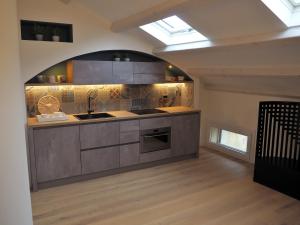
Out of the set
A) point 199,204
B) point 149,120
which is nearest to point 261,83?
point 149,120

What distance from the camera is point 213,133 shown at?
5.19 metres

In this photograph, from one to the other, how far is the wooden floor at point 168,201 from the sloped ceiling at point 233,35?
1.56m

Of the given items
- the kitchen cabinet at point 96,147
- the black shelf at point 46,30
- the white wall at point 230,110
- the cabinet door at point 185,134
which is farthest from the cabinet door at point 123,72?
the white wall at point 230,110

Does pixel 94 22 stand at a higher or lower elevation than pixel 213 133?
higher

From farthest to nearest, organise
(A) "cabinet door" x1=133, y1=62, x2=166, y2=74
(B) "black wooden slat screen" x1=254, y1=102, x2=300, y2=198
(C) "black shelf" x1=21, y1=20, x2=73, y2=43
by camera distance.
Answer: (A) "cabinet door" x1=133, y1=62, x2=166, y2=74, (C) "black shelf" x1=21, y1=20, x2=73, y2=43, (B) "black wooden slat screen" x1=254, y1=102, x2=300, y2=198

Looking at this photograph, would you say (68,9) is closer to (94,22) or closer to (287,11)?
(94,22)

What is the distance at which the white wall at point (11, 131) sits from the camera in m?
1.68

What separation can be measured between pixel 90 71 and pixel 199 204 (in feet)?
7.81

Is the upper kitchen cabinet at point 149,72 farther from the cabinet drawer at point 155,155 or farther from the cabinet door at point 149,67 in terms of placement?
the cabinet drawer at point 155,155

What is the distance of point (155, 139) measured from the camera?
165 inches

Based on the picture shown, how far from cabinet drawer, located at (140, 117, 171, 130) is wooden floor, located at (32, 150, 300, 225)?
0.72m

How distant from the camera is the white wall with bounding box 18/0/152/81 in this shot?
3.34m

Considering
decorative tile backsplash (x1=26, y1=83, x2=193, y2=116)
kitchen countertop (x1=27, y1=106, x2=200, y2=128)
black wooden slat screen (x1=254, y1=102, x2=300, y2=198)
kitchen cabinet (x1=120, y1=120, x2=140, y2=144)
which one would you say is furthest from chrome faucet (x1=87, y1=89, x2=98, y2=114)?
black wooden slat screen (x1=254, y1=102, x2=300, y2=198)

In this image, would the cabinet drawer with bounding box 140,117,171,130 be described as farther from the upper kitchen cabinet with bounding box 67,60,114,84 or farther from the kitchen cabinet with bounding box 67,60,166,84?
the upper kitchen cabinet with bounding box 67,60,114,84
